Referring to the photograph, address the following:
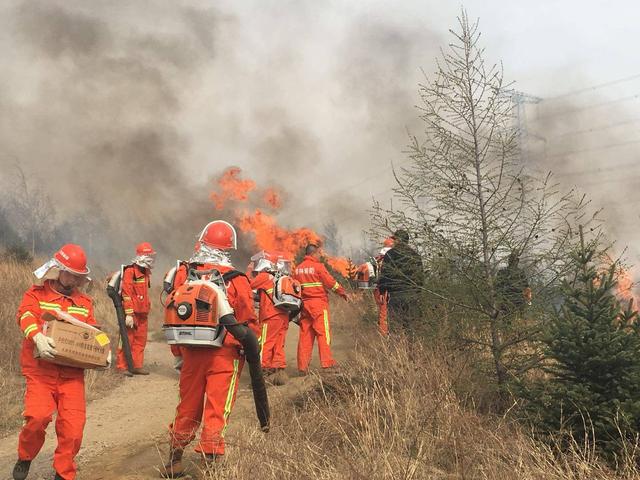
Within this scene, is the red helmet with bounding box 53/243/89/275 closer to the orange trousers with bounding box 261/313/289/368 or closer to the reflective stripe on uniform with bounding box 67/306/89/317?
the reflective stripe on uniform with bounding box 67/306/89/317

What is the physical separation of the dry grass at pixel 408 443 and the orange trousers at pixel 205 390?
28 cm

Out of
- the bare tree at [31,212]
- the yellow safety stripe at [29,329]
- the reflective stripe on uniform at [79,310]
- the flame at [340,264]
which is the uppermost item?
the bare tree at [31,212]

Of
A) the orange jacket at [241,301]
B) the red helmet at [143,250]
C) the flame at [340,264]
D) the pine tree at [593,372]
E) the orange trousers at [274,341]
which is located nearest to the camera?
the pine tree at [593,372]

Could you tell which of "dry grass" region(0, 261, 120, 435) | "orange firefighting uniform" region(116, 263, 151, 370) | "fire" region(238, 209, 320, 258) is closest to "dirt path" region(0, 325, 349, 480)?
"dry grass" region(0, 261, 120, 435)

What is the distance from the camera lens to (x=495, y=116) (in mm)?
5527

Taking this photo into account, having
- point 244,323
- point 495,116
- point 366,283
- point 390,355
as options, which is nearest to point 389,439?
point 244,323

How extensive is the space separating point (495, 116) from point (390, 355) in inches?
98.7

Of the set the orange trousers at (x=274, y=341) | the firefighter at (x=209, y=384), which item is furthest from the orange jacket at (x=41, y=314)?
the orange trousers at (x=274, y=341)

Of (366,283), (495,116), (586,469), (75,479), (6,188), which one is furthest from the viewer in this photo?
(6,188)

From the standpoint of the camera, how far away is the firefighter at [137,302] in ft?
28.8

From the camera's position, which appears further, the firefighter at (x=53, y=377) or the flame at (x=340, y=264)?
the flame at (x=340, y=264)

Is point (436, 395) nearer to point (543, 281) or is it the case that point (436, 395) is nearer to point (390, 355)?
point (390, 355)

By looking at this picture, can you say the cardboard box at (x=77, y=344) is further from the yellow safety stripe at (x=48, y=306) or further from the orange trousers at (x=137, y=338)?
the orange trousers at (x=137, y=338)

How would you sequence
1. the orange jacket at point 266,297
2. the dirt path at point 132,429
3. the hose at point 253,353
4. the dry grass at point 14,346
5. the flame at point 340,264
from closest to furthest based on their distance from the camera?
the hose at point 253,353
the dirt path at point 132,429
the dry grass at point 14,346
the orange jacket at point 266,297
the flame at point 340,264
